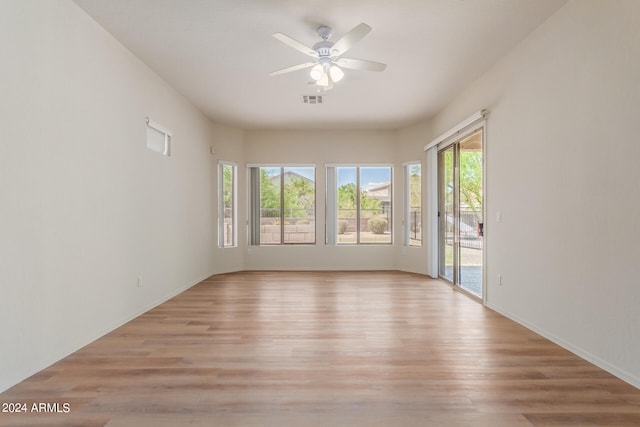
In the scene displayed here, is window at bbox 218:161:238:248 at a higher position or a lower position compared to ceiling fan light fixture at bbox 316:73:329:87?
lower

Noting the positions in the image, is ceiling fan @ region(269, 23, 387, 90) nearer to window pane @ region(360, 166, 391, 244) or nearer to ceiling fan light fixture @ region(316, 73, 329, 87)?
ceiling fan light fixture @ region(316, 73, 329, 87)

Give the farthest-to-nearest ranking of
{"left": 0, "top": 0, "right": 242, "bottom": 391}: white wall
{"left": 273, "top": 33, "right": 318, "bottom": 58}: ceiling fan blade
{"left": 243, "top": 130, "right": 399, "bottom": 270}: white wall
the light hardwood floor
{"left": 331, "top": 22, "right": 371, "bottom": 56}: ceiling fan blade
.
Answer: {"left": 243, "top": 130, "right": 399, "bottom": 270}: white wall, {"left": 273, "top": 33, "right": 318, "bottom": 58}: ceiling fan blade, {"left": 331, "top": 22, "right": 371, "bottom": 56}: ceiling fan blade, {"left": 0, "top": 0, "right": 242, "bottom": 391}: white wall, the light hardwood floor

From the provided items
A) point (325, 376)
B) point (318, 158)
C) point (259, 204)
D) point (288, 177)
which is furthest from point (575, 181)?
point (259, 204)

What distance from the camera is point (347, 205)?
296 inches

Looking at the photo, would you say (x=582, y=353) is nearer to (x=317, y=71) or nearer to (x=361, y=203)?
(x=317, y=71)

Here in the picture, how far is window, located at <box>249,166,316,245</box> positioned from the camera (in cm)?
745

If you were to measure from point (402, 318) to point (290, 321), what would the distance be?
122cm

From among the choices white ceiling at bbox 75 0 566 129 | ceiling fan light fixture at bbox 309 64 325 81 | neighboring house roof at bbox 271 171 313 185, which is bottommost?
neighboring house roof at bbox 271 171 313 185

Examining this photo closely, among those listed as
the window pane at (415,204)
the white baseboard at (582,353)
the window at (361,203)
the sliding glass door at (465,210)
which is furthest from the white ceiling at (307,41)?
the white baseboard at (582,353)

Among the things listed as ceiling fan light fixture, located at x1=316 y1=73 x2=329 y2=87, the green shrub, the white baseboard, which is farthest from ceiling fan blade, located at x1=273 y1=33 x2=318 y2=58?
the green shrub

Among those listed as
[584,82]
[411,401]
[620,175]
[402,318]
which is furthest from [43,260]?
[584,82]

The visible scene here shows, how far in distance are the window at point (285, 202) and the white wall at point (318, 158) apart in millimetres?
164

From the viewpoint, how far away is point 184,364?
2.65 m

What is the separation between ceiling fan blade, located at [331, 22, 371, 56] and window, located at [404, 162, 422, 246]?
418cm
